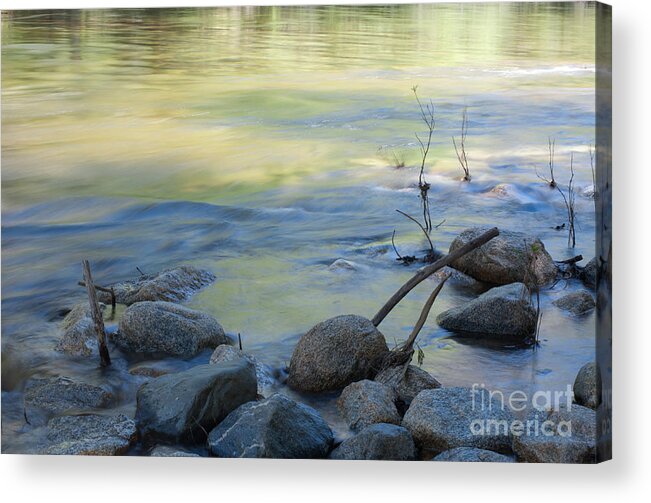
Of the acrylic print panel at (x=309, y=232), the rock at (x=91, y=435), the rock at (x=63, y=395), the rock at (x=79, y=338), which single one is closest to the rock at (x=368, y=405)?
the acrylic print panel at (x=309, y=232)

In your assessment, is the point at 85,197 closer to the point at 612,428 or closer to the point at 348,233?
the point at 348,233

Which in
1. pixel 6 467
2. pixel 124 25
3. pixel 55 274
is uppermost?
pixel 124 25

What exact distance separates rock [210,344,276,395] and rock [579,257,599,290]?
4.82 feet

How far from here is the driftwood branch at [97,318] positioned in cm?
462

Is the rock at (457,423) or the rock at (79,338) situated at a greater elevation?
the rock at (79,338)

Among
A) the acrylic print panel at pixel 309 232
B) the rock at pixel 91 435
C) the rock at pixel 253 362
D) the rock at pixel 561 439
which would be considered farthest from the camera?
the rock at pixel 253 362

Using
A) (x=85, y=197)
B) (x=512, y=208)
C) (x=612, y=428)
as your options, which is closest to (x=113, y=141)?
(x=85, y=197)

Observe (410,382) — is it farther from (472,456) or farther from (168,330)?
(168,330)

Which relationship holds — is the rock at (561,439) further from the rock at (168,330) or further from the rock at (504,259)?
the rock at (168,330)

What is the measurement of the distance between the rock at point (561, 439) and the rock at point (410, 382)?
0.45 meters

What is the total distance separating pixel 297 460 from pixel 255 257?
97 cm

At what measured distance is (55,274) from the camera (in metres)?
4.76

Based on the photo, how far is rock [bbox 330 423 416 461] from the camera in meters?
4.30

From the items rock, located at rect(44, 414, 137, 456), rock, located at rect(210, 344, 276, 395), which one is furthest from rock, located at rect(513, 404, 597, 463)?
rock, located at rect(44, 414, 137, 456)
